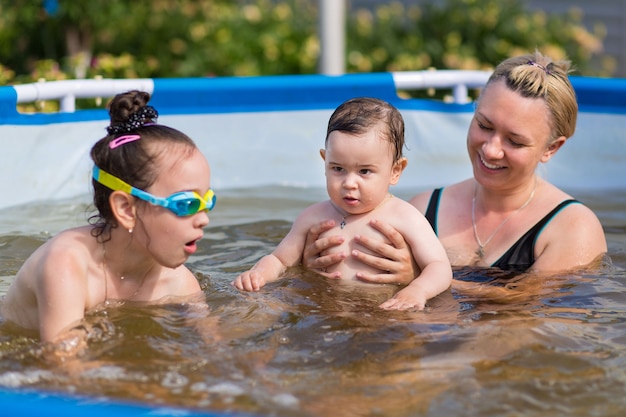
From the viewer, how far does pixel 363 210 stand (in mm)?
4035

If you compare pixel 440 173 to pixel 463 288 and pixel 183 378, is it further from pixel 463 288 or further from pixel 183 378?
pixel 183 378

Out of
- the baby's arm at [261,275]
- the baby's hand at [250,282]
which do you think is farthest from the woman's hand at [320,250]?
the baby's hand at [250,282]

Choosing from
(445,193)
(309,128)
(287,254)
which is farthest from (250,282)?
(309,128)

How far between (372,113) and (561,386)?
135cm

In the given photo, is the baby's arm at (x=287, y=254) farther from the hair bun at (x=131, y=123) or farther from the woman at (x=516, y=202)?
the hair bun at (x=131, y=123)

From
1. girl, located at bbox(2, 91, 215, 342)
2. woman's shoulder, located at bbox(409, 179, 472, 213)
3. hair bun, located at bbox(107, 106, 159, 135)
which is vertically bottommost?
woman's shoulder, located at bbox(409, 179, 472, 213)

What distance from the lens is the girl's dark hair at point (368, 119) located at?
3828 mm

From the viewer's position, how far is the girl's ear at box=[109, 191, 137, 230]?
128 inches

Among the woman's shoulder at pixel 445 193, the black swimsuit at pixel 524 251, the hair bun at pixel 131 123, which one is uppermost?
the hair bun at pixel 131 123

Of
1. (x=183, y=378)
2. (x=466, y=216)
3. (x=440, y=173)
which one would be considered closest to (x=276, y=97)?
(x=440, y=173)

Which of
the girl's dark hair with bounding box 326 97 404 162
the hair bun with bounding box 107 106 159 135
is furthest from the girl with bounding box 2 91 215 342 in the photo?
the girl's dark hair with bounding box 326 97 404 162

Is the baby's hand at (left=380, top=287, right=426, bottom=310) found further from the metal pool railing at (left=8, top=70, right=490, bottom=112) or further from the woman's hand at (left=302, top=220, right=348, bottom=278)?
the metal pool railing at (left=8, top=70, right=490, bottom=112)

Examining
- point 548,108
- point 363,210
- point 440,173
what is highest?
point 548,108

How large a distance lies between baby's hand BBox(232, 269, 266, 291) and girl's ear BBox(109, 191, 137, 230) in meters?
0.74
